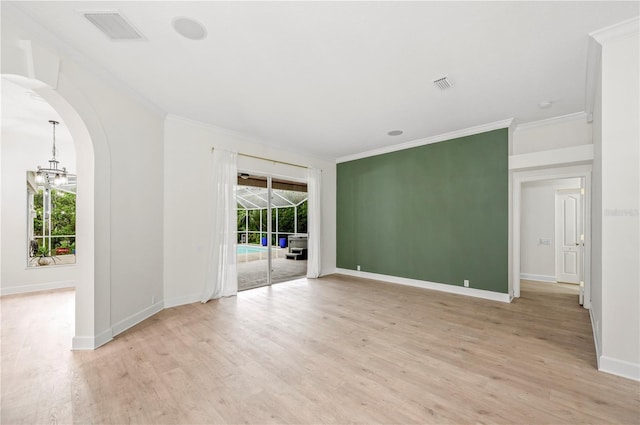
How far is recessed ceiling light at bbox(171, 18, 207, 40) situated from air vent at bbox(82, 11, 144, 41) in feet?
1.33

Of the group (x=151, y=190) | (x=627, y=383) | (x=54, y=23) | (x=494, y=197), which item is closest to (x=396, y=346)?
(x=627, y=383)

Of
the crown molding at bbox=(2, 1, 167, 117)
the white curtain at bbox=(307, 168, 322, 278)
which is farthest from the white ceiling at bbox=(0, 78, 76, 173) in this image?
the white curtain at bbox=(307, 168, 322, 278)

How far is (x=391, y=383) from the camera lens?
2289 mm

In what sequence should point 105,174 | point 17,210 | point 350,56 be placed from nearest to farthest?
1. point 350,56
2. point 105,174
3. point 17,210

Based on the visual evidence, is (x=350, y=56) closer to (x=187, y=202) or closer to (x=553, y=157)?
(x=187, y=202)

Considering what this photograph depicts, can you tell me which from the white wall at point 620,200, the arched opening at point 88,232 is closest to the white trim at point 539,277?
the white wall at point 620,200

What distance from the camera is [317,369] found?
98.7 inches

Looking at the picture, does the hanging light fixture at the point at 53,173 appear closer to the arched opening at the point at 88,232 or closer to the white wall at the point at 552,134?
the arched opening at the point at 88,232

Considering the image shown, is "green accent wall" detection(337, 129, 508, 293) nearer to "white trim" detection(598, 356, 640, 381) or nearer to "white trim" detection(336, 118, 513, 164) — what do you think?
"white trim" detection(336, 118, 513, 164)

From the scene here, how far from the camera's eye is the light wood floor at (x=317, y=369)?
1943 mm

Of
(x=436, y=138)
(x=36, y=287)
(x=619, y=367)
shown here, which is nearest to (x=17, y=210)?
(x=36, y=287)

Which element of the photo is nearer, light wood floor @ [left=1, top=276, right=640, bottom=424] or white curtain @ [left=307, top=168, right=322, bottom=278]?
A: light wood floor @ [left=1, top=276, right=640, bottom=424]

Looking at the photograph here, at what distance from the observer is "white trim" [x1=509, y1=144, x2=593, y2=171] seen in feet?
12.7

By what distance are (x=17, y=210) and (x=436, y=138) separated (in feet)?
27.4
